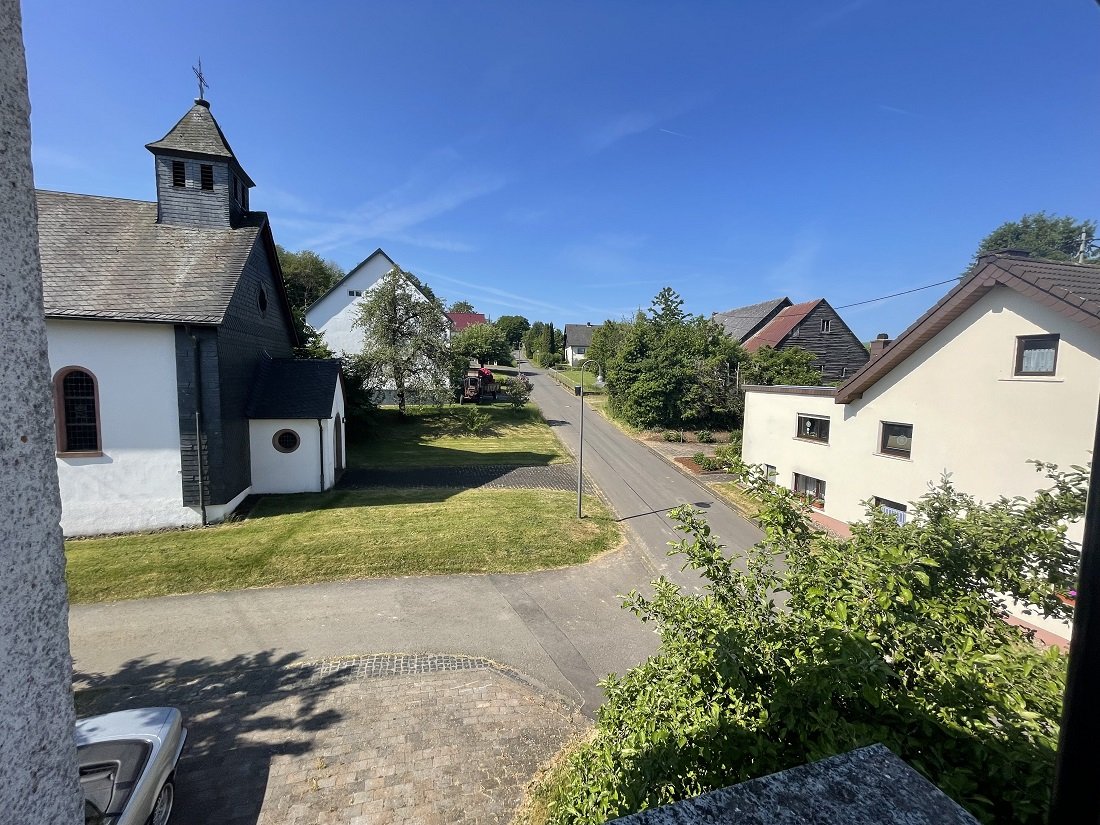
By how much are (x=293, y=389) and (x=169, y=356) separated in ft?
14.8

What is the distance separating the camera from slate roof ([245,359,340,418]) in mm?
17266

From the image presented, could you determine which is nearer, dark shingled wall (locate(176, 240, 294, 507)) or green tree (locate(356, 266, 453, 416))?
dark shingled wall (locate(176, 240, 294, 507))

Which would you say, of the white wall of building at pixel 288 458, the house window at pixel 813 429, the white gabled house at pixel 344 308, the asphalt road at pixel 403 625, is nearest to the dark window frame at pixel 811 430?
the house window at pixel 813 429

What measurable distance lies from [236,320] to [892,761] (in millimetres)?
18438

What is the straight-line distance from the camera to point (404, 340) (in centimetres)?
3184

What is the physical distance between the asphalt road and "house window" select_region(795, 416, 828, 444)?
26.3 ft

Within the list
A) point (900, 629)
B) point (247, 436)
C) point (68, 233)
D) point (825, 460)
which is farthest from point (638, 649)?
point (68, 233)

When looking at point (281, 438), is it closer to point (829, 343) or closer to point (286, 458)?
point (286, 458)

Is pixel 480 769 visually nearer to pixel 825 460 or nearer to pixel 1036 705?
pixel 1036 705

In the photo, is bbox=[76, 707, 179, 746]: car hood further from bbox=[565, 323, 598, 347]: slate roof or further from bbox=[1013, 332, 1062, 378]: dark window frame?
bbox=[565, 323, 598, 347]: slate roof

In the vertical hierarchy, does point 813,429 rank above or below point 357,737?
above

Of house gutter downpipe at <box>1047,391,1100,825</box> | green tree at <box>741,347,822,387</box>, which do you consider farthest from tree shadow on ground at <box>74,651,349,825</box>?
green tree at <box>741,347,822,387</box>

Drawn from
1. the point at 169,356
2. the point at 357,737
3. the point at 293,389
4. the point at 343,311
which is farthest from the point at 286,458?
the point at 343,311

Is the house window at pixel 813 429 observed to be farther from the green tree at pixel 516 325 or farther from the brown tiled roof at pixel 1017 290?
the green tree at pixel 516 325
